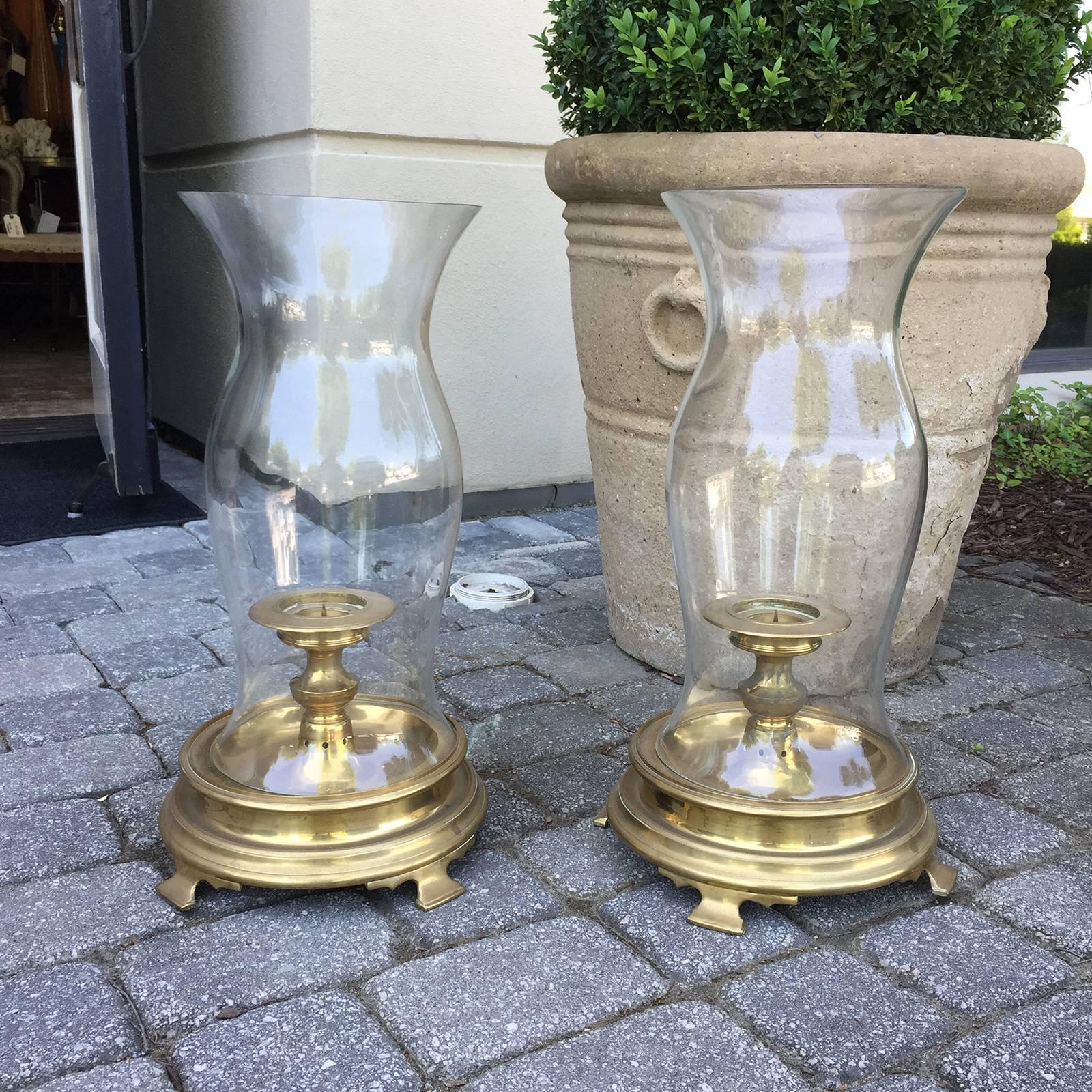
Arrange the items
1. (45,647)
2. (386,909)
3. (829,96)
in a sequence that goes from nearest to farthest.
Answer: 1. (386,909)
2. (829,96)
3. (45,647)

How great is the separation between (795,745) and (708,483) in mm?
435

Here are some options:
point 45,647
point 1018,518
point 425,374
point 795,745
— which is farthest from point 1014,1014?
point 1018,518

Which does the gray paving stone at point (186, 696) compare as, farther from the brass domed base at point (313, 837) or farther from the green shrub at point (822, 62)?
the green shrub at point (822, 62)

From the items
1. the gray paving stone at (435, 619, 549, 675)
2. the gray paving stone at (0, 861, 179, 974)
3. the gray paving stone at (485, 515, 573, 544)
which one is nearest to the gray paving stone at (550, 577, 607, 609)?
the gray paving stone at (435, 619, 549, 675)

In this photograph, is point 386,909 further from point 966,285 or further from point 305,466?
point 966,285

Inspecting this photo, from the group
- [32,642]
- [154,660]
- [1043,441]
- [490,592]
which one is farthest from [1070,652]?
[32,642]

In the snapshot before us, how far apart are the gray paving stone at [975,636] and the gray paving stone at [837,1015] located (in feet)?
4.50

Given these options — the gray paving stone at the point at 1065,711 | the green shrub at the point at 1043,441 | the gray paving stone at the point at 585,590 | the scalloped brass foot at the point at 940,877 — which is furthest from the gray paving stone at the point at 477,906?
the green shrub at the point at 1043,441

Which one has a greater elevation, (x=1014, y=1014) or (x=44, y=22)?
(x=44, y=22)

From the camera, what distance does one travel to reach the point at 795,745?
1.79 meters

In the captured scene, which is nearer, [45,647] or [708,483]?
[708,483]

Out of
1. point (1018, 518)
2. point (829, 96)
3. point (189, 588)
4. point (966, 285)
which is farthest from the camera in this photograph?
point (1018, 518)

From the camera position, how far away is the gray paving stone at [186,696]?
2289 mm

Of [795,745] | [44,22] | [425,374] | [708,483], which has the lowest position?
[795,745]
